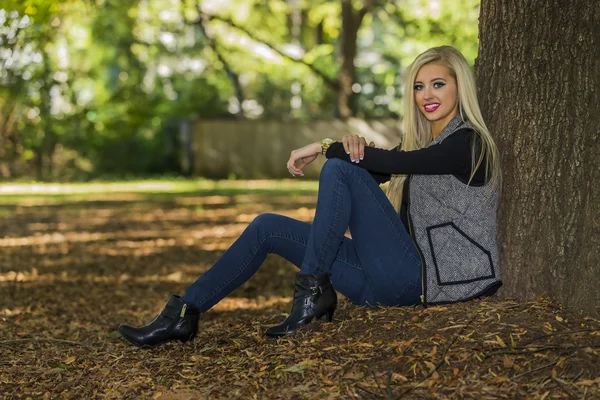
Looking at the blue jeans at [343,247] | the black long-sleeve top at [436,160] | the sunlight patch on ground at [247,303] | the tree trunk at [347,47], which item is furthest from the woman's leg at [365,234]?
the tree trunk at [347,47]

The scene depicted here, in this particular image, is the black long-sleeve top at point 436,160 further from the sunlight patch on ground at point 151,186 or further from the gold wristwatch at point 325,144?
the sunlight patch on ground at point 151,186

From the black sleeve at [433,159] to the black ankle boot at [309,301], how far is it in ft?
2.12

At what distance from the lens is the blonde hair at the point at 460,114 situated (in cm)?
400

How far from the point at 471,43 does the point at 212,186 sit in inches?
348

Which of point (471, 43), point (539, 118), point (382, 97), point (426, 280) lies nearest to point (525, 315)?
point (426, 280)

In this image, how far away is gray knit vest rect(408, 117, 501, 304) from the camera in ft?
13.1

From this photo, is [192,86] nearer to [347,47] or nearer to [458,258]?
[347,47]

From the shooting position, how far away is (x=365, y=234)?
4.19 m

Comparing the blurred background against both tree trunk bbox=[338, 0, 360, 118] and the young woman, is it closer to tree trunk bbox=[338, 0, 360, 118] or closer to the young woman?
tree trunk bbox=[338, 0, 360, 118]

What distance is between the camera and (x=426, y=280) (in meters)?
4.05

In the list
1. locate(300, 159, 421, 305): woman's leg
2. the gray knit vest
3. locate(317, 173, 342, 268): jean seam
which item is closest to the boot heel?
locate(300, 159, 421, 305): woman's leg

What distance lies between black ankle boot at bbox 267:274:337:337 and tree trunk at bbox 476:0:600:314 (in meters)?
0.91

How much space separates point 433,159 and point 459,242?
16.9 inches

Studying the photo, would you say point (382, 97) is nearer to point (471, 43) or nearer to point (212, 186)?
point (471, 43)
